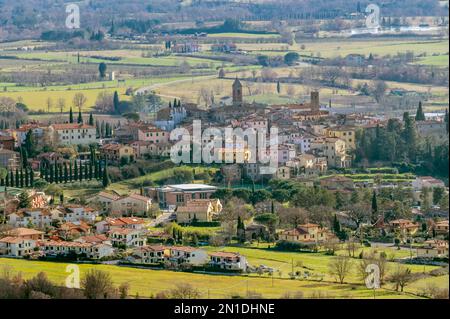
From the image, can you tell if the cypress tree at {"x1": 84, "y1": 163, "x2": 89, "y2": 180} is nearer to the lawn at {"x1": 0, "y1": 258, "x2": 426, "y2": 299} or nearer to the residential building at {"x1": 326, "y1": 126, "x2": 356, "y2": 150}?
the residential building at {"x1": 326, "y1": 126, "x2": 356, "y2": 150}

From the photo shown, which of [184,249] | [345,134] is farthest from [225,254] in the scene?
[345,134]

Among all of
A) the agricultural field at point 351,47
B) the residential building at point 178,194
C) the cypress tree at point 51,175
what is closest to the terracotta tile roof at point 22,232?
the residential building at point 178,194

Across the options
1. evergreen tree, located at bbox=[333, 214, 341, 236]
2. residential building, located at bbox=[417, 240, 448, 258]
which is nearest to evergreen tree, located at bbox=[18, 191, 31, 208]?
evergreen tree, located at bbox=[333, 214, 341, 236]

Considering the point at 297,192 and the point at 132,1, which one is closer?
the point at 297,192

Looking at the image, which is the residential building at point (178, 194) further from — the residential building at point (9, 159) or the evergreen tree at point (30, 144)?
the evergreen tree at point (30, 144)

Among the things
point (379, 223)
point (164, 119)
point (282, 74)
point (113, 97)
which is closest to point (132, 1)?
point (282, 74)

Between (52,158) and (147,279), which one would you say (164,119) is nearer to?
(52,158)

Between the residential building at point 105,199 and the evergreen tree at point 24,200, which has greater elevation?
the evergreen tree at point 24,200
